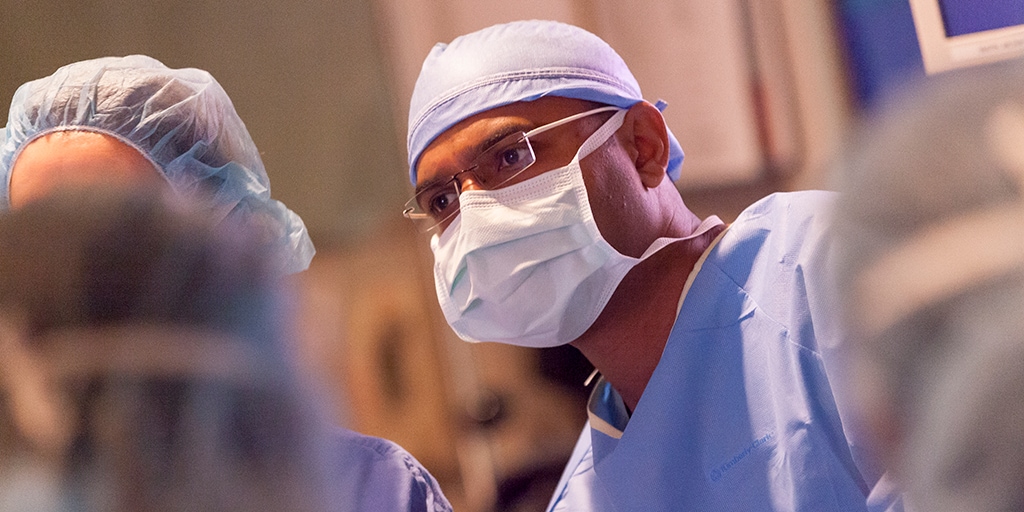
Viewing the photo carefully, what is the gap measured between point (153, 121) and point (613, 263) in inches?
25.5

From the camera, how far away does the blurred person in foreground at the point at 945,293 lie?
361mm

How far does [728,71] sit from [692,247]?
0.85 metres

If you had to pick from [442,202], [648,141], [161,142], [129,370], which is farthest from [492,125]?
[129,370]

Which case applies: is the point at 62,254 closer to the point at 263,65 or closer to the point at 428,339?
the point at 263,65

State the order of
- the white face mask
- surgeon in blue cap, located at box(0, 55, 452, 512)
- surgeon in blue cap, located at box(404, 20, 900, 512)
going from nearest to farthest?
surgeon in blue cap, located at box(0, 55, 452, 512) < surgeon in blue cap, located at box(404, 20, 900, 512) < the white face mask

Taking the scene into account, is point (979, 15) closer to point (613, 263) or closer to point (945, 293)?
point (613, 263)

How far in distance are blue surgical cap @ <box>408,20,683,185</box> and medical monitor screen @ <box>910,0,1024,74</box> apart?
0.42m

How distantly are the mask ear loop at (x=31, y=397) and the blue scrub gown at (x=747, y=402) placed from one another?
0.79 meters

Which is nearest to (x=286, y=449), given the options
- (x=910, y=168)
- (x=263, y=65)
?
(x=910, y=168)

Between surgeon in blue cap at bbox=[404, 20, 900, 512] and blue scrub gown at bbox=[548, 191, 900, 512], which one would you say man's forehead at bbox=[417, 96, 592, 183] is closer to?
surgeon in blue cap at bbox=[404, 20, 900, 512]

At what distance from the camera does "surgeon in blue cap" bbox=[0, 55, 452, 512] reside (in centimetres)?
98

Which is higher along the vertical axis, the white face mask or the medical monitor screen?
the medical monitor screen

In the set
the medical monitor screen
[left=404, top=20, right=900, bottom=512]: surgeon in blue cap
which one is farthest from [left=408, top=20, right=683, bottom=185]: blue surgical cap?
the medical monitor screen

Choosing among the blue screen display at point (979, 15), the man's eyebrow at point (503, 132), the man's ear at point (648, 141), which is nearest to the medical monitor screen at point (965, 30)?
the blue screen display at point (979, 15)
